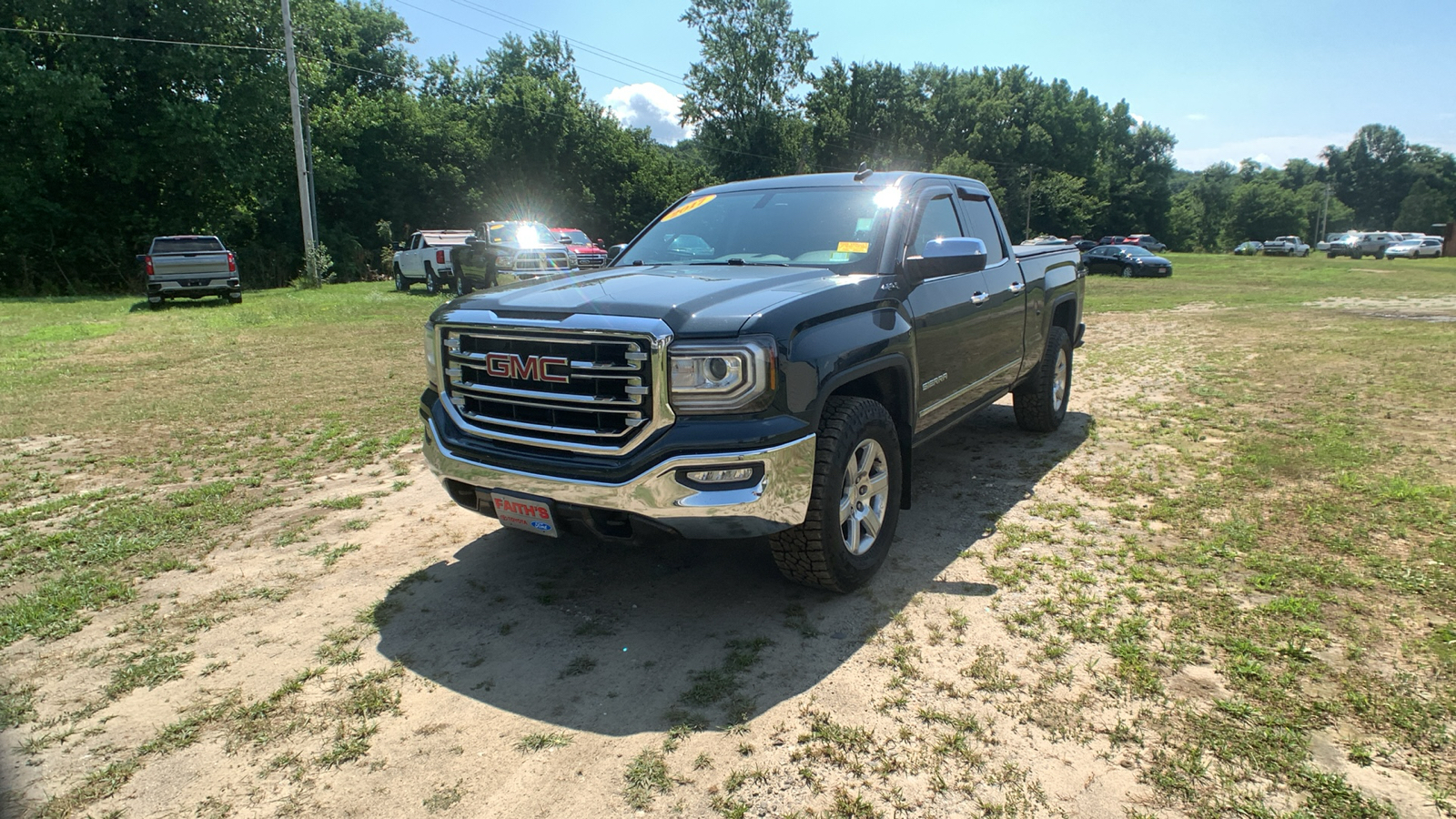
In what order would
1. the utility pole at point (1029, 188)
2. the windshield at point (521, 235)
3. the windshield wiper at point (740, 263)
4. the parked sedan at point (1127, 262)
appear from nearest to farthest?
the windshield wiper at point (740, 263) → the windshield at point (521, 235) → the parked sedan at point (1127, 262) → the utility pole at point (1029, 188)

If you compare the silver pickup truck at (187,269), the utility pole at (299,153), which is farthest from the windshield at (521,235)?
the utility pole at (299,153)

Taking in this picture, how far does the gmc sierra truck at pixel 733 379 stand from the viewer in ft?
10.3

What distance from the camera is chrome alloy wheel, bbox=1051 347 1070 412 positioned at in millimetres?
6605

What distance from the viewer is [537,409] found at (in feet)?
11.5

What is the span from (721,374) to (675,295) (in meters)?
0.48

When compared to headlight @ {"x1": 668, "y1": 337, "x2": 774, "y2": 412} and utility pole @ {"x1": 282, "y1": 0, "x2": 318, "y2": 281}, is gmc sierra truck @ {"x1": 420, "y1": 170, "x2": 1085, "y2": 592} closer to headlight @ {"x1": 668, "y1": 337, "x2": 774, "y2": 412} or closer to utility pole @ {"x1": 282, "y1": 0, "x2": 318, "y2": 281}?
headlight @ {"x1": 668, "y1": 337, "x2": 774, "y2": 412}

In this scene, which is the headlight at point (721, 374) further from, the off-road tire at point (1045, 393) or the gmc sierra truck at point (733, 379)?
the off-road tire at point (1045, 393)

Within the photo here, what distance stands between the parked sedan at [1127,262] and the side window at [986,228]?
26702mm

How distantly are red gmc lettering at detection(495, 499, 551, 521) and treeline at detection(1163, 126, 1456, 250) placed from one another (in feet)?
298

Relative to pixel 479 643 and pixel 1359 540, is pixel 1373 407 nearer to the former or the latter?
pixel 1359 540

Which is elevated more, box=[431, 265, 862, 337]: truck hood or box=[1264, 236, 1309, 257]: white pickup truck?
box=[1264, 236, 1309, 257]: white pickup truck

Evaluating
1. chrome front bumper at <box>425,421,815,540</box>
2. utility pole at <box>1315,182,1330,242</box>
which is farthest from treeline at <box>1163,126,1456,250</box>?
chrome front bumper at <box>425,421,815,540</box>

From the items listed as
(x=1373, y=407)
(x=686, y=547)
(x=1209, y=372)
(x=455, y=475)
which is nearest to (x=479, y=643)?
(x=455, y=475)

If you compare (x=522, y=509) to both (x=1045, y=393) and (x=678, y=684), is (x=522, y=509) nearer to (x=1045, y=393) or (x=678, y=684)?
(x=678, y=684)
